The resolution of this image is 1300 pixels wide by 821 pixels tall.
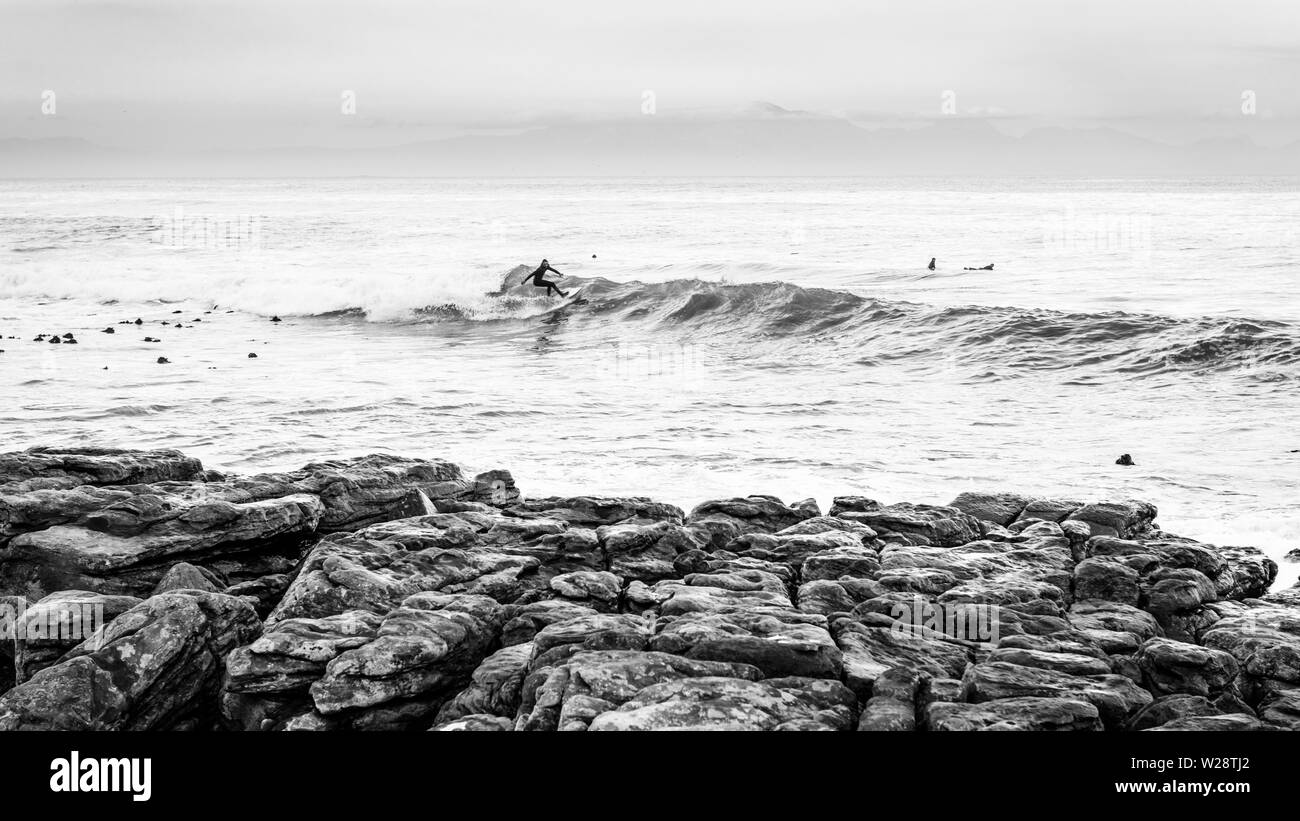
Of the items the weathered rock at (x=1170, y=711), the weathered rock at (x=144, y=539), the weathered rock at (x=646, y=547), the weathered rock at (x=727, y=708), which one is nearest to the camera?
the weathered rock at (x=727, y=708)

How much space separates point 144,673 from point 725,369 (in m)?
22.1

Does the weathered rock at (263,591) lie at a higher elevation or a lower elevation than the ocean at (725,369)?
lower

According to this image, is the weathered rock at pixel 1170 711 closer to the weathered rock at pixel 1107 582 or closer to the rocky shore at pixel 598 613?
the rocky shore at pixel 598 613

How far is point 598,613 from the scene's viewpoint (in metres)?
9.00

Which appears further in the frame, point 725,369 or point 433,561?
point 725,369

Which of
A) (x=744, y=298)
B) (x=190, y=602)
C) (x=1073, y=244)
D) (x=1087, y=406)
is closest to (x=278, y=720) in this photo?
(x=190, y=602)

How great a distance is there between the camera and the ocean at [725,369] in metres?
17.4

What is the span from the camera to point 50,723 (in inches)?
297

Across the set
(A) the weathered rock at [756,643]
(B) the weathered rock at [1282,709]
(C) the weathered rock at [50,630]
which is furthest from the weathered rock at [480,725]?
(B) the weathered rock at [1282,709]

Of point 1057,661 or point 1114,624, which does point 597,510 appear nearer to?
point 1114,624

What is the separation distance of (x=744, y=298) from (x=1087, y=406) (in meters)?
18.6

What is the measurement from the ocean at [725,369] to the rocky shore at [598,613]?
3285 mm

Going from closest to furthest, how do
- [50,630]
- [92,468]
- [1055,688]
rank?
[1055,688]
[50,630]
[92,468]

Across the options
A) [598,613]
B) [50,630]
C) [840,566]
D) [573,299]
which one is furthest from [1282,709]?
[573,299]
